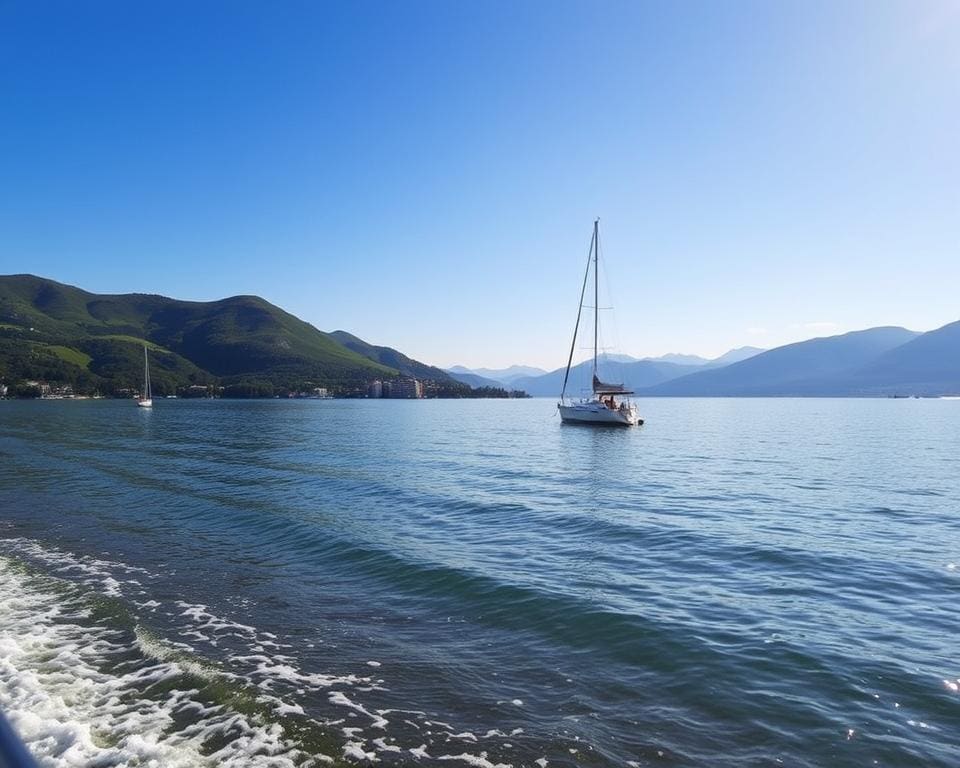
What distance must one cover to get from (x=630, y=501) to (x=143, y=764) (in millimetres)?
23798

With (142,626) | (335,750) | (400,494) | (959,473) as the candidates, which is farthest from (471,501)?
(959,473)

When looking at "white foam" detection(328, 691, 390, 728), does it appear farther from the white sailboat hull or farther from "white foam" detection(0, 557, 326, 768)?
the white sailboat hull

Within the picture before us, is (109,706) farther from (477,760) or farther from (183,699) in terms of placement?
(477,760)

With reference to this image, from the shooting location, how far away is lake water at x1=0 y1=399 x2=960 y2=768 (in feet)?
29.9

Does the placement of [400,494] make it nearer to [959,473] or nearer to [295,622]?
[295,622]

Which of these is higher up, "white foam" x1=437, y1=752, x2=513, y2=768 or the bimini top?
the bimini top

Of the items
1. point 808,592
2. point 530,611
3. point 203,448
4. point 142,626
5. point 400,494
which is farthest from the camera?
point 203,448

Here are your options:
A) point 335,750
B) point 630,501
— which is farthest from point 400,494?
point 335,750

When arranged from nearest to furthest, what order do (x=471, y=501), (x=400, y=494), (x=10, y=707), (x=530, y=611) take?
(x=10, y=707) < (x=530, y=611) < (x=471, y=501) < (x=400, y=494)

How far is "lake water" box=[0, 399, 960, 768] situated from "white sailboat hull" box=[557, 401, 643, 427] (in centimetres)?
4921

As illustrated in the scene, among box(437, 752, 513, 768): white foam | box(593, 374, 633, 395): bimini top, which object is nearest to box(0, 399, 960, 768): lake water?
box(437, 752, 513, 768): white foam

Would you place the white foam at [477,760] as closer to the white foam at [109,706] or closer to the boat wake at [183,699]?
the boat wake at [183,699]

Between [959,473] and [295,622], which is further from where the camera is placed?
[959,473]

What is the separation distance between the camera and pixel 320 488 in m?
32.4
